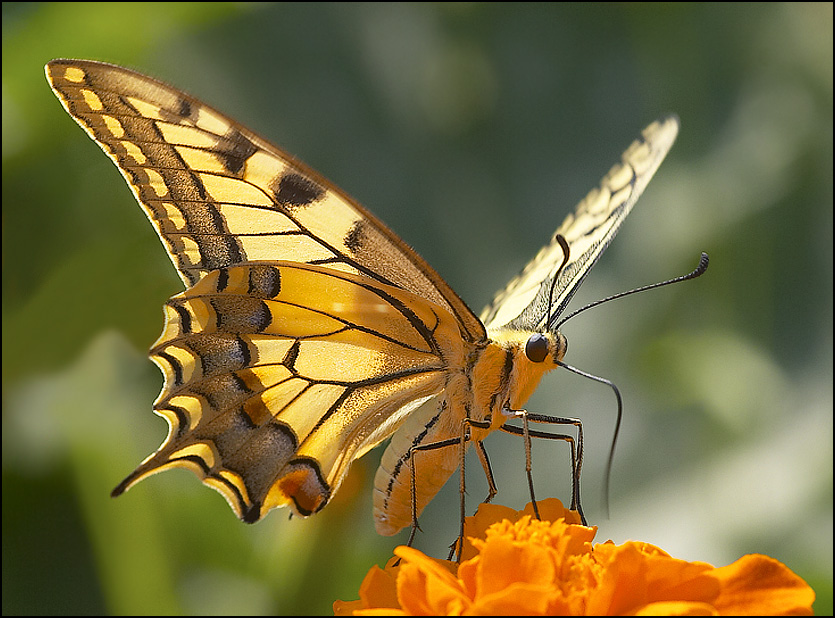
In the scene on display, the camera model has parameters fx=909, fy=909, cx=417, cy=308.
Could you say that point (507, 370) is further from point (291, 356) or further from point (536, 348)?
point (291, 356)

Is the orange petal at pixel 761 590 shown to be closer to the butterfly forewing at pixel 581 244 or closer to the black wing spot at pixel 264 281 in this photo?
the butterfly forewing at pixel 581 244

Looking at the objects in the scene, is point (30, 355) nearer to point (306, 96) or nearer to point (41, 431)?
point (41, 431)

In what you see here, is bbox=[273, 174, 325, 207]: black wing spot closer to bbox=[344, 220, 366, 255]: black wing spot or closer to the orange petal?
bbox=[344, 220, 366, 255]: black wing spot

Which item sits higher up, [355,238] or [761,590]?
[355,238]

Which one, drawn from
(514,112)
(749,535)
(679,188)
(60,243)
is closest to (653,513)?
(749,535)

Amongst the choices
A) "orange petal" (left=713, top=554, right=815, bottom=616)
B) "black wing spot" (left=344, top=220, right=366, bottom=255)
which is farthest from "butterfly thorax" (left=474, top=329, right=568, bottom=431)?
"orange petal" (left=713, top=554, right=815, bottom=616)

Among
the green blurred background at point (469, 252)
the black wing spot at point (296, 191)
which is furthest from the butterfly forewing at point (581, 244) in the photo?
the green blurred background at point (469, 252)

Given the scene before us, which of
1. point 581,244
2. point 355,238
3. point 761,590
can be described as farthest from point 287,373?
point 761,590
